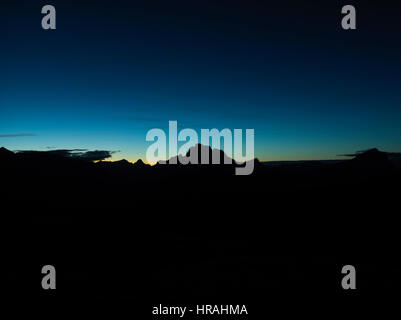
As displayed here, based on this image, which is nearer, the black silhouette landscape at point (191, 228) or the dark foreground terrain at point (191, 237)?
the dark foreground terrain at point (191, 237)

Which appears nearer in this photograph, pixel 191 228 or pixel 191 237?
pixel 191 237

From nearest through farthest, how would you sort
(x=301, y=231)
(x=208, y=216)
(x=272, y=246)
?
(x=272, y=246) < (x=301, y=231) < (x=208, y=216)

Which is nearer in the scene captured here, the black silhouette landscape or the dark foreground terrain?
the dark foreground terrain

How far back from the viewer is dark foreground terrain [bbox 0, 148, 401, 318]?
912 inches

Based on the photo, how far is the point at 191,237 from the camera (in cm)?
6247

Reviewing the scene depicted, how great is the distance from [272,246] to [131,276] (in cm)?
3143

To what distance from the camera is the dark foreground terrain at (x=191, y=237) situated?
23172 millimetres

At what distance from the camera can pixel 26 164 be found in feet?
392
